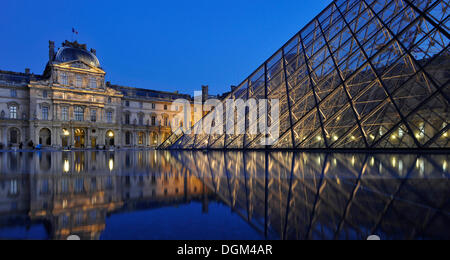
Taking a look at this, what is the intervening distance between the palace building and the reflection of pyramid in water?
32887 millimetres

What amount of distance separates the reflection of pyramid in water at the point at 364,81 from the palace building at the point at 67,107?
32887mm

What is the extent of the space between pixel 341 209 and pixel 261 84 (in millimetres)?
15894

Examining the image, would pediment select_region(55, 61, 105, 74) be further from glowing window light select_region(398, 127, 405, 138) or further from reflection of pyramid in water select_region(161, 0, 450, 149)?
glowing window light select_region(398, 127, 405, 138)

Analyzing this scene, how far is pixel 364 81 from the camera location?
13.6m

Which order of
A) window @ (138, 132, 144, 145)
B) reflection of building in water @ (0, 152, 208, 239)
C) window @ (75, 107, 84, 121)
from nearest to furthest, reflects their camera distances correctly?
reflection of building in water @ (0, 152, 208, 239)
window @ (75, 107, 84, 121)
window @ (138, 132, 144, 145)

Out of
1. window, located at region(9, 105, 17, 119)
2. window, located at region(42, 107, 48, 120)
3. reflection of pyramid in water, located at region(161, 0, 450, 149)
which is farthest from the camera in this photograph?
window, located at region(42, 107, 48, 120)

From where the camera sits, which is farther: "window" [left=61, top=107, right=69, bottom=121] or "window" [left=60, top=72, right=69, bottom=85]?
"window" [left=61, top=107, right=69, bottom=121]

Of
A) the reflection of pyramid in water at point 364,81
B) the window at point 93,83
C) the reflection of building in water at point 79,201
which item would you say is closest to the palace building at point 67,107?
the window at point 93,83

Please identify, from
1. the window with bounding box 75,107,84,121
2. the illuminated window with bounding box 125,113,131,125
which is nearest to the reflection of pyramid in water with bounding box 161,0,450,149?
the window with bounding box 75,107,84,121

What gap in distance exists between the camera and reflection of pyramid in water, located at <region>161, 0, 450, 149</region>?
10.6 metres

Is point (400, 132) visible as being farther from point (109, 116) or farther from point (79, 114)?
point (79, 114)

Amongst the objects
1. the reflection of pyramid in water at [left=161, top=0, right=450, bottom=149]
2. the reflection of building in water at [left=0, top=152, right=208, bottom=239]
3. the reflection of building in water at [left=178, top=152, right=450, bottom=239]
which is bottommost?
the reflection of building in water at [left=178, top=152, right=450, bottom=239]

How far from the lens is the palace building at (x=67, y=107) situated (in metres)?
39.4

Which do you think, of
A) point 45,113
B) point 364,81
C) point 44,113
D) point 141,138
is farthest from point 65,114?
point 364,81
